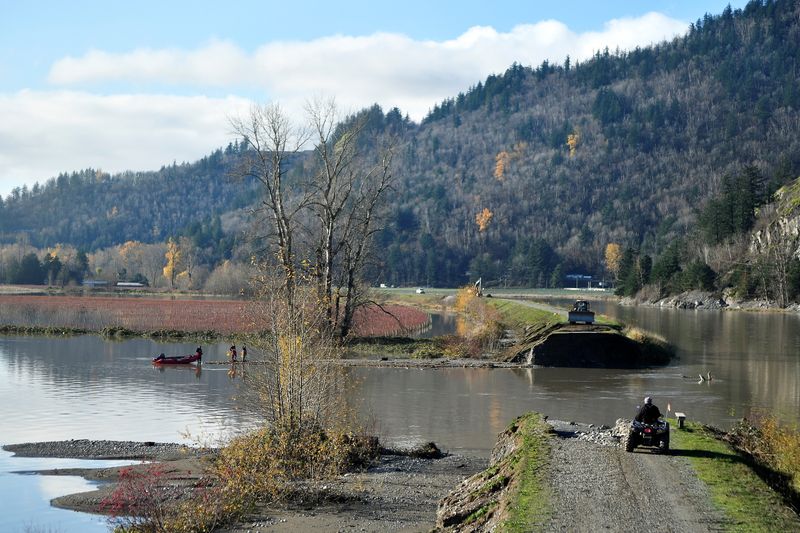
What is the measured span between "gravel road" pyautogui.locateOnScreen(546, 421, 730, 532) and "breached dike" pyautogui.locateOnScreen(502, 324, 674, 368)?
108 feet

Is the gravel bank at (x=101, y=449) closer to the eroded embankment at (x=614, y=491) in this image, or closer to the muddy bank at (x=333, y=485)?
the muddy bank at (x=333, y=485)

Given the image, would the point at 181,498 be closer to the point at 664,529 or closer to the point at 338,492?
the point at 338,492

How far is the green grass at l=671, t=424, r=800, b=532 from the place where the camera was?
55.4 feet

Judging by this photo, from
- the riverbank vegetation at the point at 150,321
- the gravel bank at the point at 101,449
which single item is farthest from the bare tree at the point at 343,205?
the gravel bank at the point at 101,449

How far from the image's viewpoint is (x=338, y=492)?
24.1 metres

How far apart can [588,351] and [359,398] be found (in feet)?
68.2

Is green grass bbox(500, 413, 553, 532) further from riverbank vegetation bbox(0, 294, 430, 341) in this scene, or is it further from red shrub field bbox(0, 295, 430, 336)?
red shrub field bbox(0, 295, 430, 336)

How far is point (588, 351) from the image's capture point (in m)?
57.3

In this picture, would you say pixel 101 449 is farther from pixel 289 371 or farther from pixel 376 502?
pixel 376 502

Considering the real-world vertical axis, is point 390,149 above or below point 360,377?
above

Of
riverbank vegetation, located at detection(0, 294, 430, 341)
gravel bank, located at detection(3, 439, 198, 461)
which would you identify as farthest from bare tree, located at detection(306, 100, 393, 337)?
gravel bank, located at detection(3, 439, 198, 461)

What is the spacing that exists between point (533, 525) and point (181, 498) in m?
10.8

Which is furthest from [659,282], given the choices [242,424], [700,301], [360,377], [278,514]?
[278,514]

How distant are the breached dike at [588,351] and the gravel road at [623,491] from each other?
33.1m
